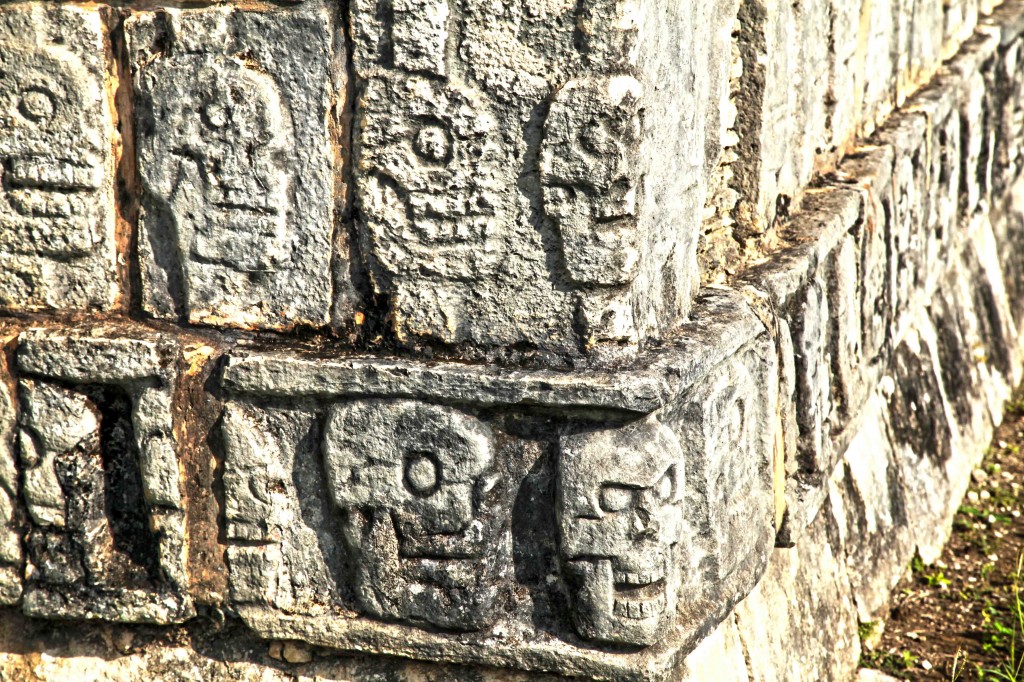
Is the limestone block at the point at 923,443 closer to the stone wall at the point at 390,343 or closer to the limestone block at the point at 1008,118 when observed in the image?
the stone wall at the point at 390,343

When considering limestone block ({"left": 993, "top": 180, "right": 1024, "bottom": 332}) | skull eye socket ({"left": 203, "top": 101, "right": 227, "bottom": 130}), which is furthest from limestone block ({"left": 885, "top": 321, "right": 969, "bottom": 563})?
skull eye socket ({"left": 203, "top": 101, "right": 227, "bottom": 130})

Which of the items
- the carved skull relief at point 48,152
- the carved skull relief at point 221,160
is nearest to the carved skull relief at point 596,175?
the carved skull relief at point 221,160

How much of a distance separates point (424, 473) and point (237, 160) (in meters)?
0.67

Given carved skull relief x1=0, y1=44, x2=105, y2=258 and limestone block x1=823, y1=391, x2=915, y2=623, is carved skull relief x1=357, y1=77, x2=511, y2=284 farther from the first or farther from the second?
limestone block x1=823, y1=391, x2=915, y2=623

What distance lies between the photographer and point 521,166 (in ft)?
6.63

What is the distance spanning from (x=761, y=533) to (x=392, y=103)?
1.14 m

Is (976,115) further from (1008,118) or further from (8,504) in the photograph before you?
(8,504)

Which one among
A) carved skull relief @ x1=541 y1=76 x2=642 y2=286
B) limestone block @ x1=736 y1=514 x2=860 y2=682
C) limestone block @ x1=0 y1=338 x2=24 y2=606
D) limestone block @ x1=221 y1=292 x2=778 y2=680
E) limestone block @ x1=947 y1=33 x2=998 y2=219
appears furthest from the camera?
limestone block @ x1=947 y1=33 x2=998 y2=219

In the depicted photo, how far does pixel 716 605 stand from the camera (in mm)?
2266

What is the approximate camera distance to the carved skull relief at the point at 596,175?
1963 millimetres

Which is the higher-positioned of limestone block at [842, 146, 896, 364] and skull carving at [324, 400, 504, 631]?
limestone block at [842, 146, 896, 364]

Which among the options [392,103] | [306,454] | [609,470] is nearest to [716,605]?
[609,470]

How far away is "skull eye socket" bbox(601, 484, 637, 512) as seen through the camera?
2062 millimetres

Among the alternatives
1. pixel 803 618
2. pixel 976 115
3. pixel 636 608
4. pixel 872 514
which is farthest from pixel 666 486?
pixel 976 115
